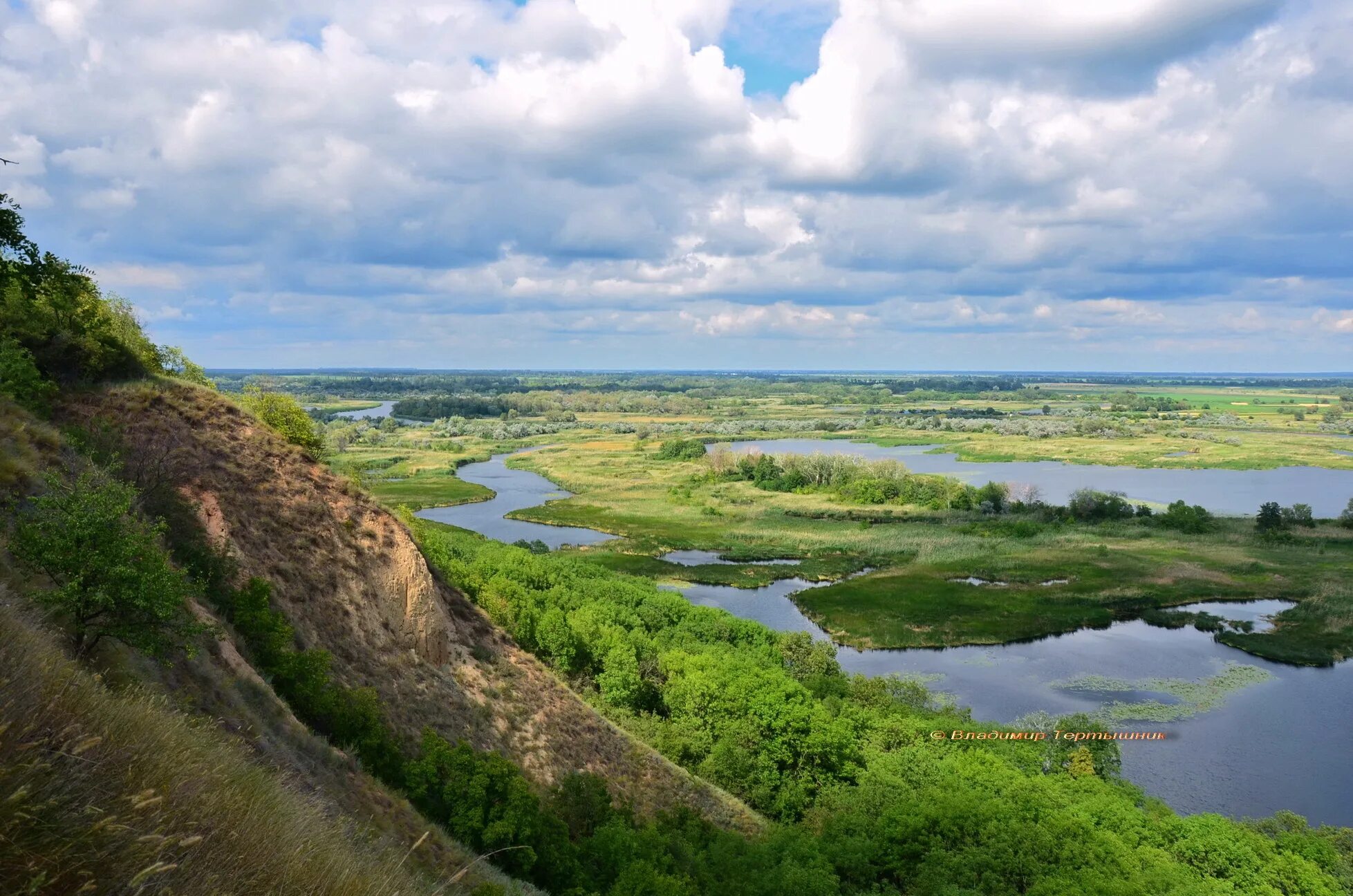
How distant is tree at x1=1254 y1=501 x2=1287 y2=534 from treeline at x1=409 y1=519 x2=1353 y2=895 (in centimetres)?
6117

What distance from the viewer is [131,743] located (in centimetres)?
522

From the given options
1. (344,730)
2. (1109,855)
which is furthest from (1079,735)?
(344,730)

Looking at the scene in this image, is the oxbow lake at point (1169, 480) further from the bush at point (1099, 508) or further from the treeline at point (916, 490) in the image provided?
the bush at point (1099, 508)

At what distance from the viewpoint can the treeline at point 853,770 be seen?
69.2 feet

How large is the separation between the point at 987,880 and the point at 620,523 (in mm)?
64720

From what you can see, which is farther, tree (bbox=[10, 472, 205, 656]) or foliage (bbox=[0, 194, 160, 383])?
foliage (bbox=[0, 194, 160, 383])

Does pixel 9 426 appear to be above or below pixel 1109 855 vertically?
above

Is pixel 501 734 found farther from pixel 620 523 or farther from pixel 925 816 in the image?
pixel 620 523

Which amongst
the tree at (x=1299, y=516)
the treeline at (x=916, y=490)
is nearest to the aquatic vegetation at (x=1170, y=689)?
the treeline at (x=916, y=490)

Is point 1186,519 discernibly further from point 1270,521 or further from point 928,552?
point 928,552

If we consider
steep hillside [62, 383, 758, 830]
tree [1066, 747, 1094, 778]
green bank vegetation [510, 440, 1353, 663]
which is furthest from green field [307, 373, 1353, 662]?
tree [1066, 747, 1094, 778]

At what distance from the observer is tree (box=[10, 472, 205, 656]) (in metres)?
9.91

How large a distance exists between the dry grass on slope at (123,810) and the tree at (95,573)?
11.8 ft

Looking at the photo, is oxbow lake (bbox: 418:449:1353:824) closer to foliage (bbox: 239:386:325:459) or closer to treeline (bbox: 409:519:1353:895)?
treeline (bbox: 409:519:1353:895)
